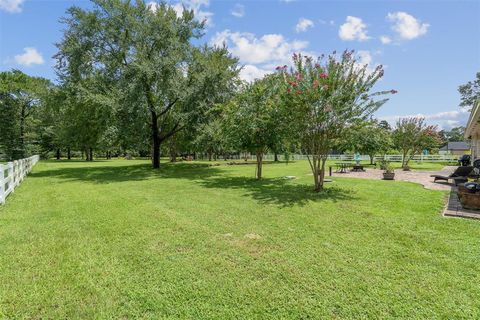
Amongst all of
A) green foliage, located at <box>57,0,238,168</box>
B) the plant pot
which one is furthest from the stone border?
green foliage, located at <box>57,0,238,168</box>

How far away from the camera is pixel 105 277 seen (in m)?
3.40

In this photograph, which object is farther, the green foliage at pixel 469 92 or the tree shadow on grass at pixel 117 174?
the green foliage at pixel 469 92

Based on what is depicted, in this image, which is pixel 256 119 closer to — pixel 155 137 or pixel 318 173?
pixel 318 173

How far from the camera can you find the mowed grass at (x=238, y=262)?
2.82m

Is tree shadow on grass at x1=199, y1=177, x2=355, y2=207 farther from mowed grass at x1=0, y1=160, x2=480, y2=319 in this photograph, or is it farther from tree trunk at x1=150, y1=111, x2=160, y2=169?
tree trunk at x1=150, y1=111, x2=160, y2=169

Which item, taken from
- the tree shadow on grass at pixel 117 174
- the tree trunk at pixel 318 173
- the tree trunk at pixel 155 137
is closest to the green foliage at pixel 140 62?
the tree trunk at pixel 155 137

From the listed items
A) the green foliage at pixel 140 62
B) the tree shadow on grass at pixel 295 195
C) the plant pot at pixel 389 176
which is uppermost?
the green foliage at pixel 140 62

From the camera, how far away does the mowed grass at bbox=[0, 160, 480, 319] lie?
282cm

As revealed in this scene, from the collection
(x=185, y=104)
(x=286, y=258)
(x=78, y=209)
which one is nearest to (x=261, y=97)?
(x=185, y=104)

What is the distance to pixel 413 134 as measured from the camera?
68.9 feet

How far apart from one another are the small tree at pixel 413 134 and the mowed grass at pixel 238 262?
16.3m

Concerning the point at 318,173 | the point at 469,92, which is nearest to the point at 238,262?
the point at 318,173

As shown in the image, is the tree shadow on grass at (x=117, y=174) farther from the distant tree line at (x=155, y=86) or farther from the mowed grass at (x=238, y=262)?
the mowed grass at (x=238, y=262)

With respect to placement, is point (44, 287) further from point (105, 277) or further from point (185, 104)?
point (185, 104)
